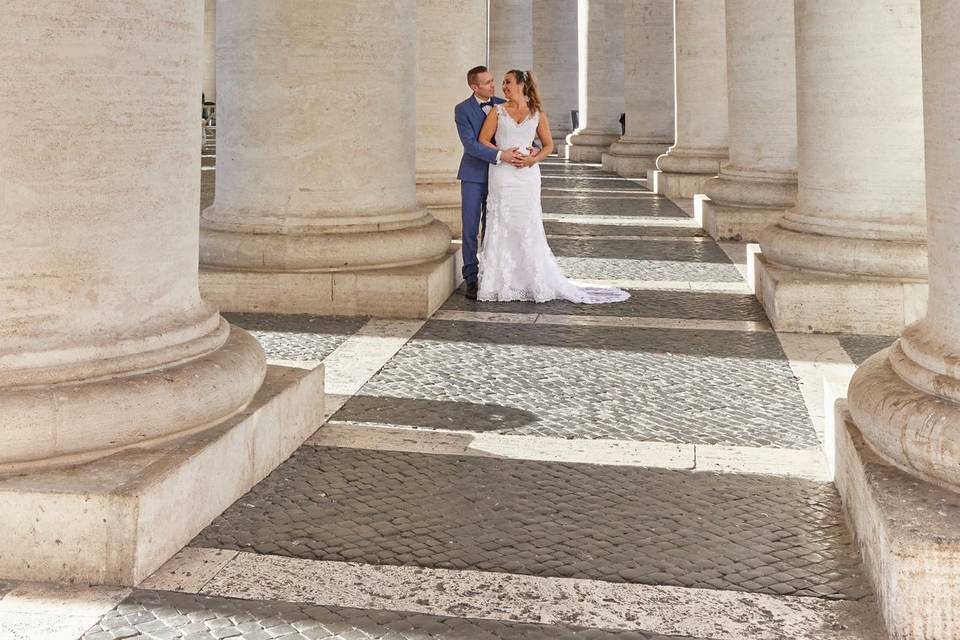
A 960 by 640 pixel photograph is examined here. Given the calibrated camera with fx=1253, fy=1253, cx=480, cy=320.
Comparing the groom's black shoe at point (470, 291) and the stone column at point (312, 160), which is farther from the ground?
the stone column at point (312, 160)

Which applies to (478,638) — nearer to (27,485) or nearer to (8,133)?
(27,485)

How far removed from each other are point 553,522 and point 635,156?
78.2 ft

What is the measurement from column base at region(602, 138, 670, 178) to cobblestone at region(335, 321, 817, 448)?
61.7ft

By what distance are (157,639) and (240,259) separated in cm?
652

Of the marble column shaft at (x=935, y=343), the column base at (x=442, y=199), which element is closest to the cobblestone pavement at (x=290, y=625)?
the marble column shaft at (x=935, y=343)

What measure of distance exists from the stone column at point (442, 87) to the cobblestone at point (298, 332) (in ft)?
16.5

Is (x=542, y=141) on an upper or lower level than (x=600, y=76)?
lower

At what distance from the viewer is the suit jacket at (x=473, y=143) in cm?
1096

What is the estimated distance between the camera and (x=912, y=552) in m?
4.05

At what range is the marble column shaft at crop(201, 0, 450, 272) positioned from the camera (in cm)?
989

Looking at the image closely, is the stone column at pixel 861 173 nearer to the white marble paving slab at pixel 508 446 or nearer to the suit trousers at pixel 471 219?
the suit trousers at pixel 471 219

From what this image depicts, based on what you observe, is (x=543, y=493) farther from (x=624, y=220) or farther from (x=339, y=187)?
(x=624, y=220)

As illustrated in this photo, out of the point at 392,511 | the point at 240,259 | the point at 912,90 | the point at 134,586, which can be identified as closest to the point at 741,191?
the point at 912,90

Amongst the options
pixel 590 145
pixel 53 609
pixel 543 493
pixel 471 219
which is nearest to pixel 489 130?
pixel 471 219
